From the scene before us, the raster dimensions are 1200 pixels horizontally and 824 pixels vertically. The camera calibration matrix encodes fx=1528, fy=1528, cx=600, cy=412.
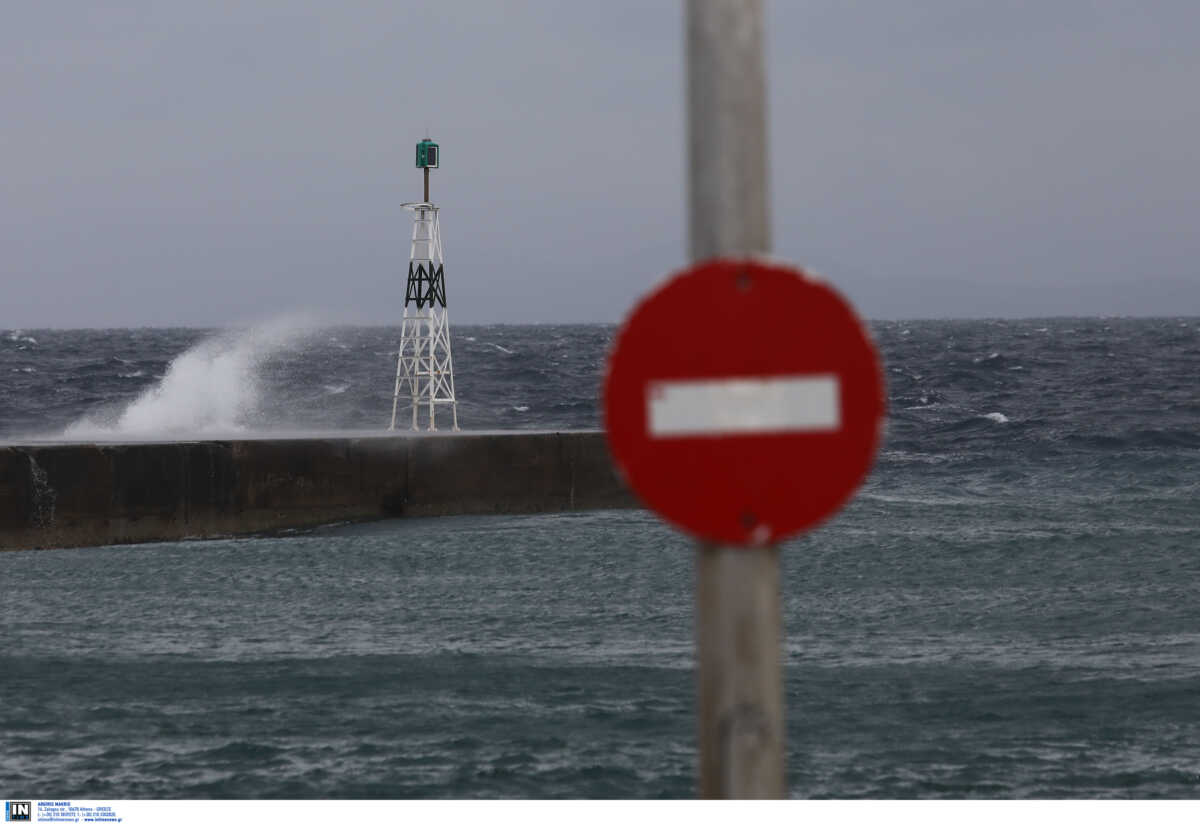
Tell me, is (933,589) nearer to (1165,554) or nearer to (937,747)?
(1165,554)

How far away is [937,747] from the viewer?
436 inches

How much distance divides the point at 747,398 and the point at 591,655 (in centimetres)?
1200

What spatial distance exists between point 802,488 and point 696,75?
0.76m

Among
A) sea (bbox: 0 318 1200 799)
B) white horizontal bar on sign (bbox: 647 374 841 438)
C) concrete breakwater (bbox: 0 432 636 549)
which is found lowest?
sea (bbox: 0 318 1200 799)

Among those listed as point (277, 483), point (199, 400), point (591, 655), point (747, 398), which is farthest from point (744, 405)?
point (199, 400)

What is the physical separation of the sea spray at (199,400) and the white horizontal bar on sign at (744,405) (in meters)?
30.1

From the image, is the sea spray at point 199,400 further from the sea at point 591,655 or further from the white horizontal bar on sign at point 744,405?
the white horizontal bar on sign at point 744,405

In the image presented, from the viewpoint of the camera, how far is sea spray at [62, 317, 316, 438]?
33.7 m

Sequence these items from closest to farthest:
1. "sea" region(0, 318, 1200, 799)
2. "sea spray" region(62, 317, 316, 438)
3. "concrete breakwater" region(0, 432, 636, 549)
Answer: "sea" region(0, 318, 1200, 799) → "concrete breakwater" region(0, 432, 636, 549) → "sea spray" region(62, 317, 316, 438)

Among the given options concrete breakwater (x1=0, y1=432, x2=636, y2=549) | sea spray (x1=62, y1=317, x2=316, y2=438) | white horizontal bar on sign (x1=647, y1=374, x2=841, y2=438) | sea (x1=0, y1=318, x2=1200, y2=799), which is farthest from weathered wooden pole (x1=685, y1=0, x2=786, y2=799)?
sea spray (x1=62, y1=317, x2=316, y2=438)

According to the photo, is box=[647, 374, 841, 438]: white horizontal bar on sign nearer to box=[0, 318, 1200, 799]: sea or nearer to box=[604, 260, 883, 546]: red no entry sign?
box=[604, 260, 883, 546]: red no entry sign

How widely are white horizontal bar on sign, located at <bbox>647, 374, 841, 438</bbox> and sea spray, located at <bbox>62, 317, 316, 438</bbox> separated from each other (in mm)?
30105

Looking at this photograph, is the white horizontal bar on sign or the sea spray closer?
the white horizontal bar on sign

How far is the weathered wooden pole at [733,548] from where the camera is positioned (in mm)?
2654
